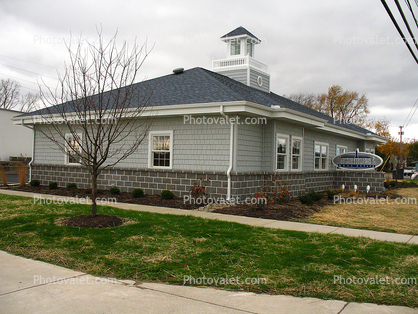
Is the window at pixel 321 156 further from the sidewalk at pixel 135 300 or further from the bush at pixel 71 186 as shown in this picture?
the sidewalk at pixel 135 300

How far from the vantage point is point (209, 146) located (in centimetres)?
1254

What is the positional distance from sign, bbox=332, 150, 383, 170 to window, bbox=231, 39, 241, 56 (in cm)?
784

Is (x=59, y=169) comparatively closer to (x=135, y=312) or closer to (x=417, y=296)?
(x=135, y=312)

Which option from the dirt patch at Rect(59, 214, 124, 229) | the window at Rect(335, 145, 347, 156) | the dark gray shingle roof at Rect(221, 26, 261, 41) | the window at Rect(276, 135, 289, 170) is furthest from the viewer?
the window at Rect(335, 145, 347, 156)

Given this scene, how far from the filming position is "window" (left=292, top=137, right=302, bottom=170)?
589 inches

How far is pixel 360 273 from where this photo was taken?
206 inches

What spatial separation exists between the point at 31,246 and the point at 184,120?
748 cm

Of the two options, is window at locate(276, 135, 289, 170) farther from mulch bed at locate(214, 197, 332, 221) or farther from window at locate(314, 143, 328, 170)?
window at locate(314, 143, 328, 170)

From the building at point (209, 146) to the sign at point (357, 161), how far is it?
2.24 m

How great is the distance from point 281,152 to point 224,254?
28.0 ft

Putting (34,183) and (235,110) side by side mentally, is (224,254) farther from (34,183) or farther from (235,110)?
(34,183)

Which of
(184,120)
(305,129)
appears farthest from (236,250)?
(305,129)

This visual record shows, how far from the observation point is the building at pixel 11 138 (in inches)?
1231

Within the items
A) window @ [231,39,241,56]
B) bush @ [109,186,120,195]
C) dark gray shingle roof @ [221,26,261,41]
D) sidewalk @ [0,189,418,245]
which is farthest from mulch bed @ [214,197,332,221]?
dark gray shingle roof @ [221,26,261,41]
